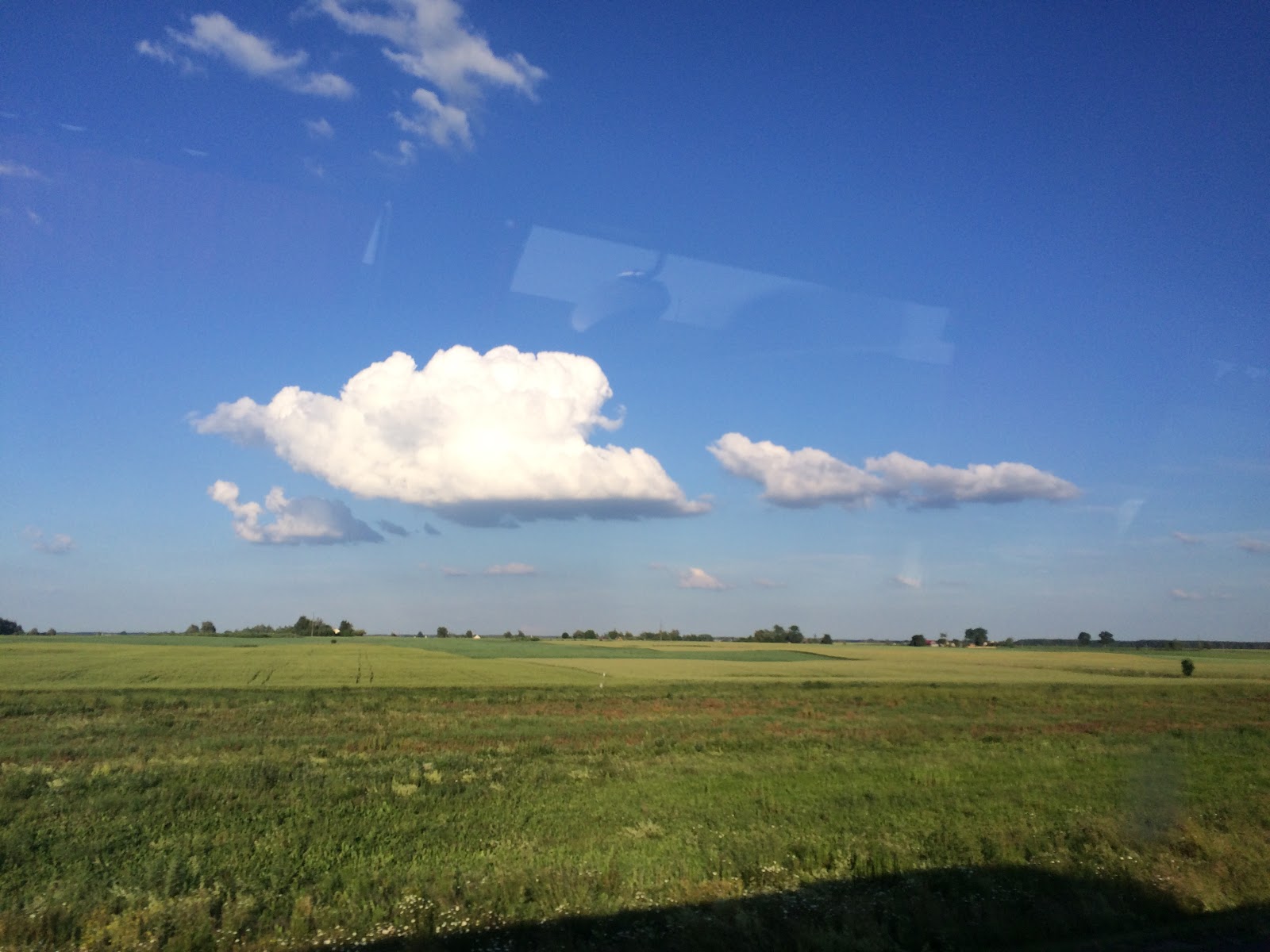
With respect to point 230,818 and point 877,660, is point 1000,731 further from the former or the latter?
point 877,660

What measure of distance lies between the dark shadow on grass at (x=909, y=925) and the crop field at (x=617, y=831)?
0.13ft

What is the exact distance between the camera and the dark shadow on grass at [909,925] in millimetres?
7973

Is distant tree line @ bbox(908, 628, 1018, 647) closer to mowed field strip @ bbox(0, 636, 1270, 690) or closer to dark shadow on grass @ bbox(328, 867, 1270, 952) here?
mowed field strip @ bbox(0, 636, 1270, 690)

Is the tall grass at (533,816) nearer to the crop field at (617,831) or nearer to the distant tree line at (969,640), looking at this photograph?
the crop field at (617,831)

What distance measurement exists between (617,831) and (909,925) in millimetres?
5099

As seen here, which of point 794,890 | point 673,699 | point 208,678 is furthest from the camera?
point 208,678

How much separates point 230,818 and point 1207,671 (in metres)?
89.4

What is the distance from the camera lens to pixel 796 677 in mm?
58250

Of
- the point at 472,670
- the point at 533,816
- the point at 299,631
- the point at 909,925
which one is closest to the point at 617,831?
the point at 533,816

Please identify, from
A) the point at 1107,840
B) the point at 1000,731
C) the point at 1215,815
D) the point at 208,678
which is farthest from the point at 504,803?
the point at 208,678

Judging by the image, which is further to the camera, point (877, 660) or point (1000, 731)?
point (877, 660)

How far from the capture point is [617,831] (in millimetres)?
12703

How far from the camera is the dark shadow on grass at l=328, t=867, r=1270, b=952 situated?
7.97 meters

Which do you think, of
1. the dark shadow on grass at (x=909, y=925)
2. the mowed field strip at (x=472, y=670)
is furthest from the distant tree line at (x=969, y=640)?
the dark shadow on grass at (x=909, y=925)
